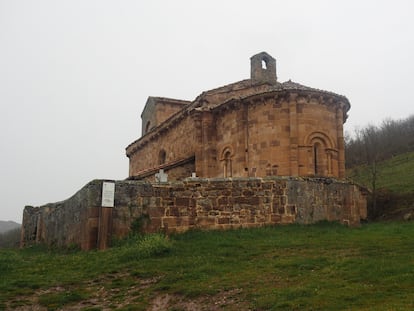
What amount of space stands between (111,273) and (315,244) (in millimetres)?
4789

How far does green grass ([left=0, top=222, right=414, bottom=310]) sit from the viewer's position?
694 centimetres

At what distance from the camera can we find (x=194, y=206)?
491 inches

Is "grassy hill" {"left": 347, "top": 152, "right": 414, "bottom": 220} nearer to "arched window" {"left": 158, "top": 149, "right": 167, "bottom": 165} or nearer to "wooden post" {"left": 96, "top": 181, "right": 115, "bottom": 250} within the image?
"arched window" {"left": 158, "top": 149, "right": 167, "bottom": 165}

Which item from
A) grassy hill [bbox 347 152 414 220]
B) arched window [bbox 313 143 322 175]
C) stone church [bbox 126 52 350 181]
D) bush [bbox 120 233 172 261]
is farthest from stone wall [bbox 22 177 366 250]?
grassy hill [bbox 347 152 414 220]

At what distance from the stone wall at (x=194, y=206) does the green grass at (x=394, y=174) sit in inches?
506

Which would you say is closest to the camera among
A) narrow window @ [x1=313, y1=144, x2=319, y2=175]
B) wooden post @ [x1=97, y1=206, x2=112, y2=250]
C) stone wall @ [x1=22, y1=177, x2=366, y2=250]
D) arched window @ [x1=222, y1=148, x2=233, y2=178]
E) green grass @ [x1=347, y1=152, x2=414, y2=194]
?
wooden post @ [x1=97, y1=206, x2=112, y2=250]

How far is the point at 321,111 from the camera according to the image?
60.3ft

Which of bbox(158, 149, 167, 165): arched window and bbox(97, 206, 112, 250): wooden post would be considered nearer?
bbox(97, 206, 112, 250): wooden post

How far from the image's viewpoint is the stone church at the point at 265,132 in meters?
17.9

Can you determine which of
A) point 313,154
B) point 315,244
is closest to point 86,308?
point 315,244

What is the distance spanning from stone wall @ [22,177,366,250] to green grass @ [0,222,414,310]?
1.65 ft

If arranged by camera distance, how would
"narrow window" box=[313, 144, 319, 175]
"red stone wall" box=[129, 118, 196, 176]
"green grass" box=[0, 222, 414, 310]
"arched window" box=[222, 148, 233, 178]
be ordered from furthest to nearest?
"red stone wall" box=[129, 118, 196, 176] < "arched window" box=[222, 148, 233, 178] < "narrow window" box=[313, 144, 319, 175] < "green grass" box=[0, 222, 414, 310]

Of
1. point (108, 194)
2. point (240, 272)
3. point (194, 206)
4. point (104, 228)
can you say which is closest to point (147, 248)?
point (104, 228)

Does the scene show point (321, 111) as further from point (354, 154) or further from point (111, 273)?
point (354, 154)
